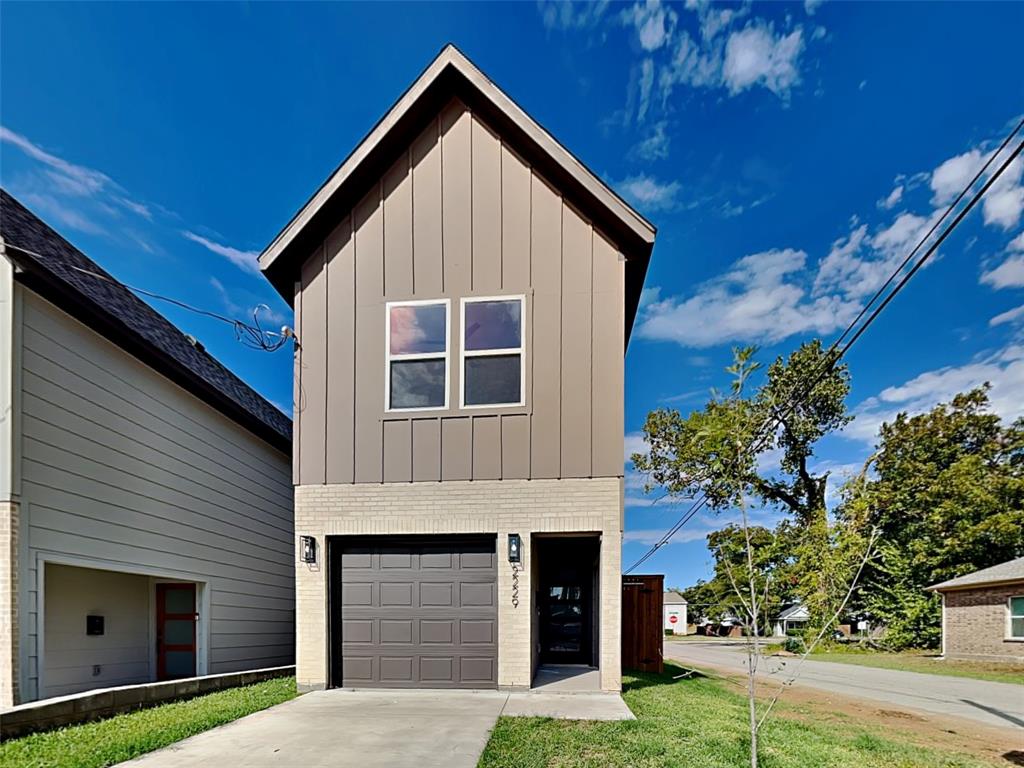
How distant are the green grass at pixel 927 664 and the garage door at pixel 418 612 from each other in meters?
14.9

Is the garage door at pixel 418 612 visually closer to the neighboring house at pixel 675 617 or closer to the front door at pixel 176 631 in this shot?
the front door at pixel 176 631

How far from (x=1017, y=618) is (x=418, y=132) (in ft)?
76.5

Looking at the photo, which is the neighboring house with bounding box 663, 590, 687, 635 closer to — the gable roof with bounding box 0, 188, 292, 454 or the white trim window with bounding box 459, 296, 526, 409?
the gable roof with bounding box 0, 188, 292, 454

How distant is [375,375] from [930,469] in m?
27.3

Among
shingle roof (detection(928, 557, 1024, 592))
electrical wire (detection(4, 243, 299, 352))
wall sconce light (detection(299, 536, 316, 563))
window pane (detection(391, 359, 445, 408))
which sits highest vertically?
electrical wire (detection(4, 243, 299, 352))

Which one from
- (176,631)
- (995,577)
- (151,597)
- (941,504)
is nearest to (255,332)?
(151,597)

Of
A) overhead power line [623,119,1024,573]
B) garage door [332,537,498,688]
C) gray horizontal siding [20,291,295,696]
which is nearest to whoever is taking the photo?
overhead power line [623,119,1024,573]

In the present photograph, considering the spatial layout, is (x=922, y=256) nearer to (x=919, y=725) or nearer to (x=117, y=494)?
(x=919, y=725)

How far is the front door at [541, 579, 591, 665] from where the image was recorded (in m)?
10.7

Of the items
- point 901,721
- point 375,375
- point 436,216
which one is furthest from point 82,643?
point 901,721

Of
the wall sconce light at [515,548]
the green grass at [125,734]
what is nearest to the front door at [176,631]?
the green grass at [125,734]

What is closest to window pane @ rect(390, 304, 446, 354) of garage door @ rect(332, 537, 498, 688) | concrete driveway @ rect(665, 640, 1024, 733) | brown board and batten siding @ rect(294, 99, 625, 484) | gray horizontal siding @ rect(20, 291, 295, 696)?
brown board and batten siding @ rect(294, 99, 625, 484)

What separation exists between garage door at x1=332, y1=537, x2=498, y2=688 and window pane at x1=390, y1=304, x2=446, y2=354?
2.92 m

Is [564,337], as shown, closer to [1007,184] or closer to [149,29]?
[1007,184]
